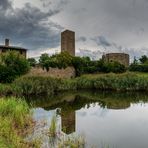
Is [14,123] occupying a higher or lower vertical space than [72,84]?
lower

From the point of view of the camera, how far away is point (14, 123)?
604 inches

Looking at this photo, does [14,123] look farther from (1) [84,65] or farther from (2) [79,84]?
(1) [84,65]

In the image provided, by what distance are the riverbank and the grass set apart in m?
15.4

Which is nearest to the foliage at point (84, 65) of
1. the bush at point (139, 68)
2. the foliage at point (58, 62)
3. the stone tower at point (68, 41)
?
the foliage at point (58, 62)

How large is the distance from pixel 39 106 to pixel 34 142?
49.5 feet

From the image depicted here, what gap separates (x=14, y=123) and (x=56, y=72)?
33.8 m

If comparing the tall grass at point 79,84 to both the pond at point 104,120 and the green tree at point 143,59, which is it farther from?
the green tree at point 143,59

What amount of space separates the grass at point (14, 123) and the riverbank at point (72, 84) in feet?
50.6

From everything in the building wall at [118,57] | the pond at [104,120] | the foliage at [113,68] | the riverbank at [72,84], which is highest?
the building wall at [118,57]

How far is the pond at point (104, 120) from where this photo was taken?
47.1 feet

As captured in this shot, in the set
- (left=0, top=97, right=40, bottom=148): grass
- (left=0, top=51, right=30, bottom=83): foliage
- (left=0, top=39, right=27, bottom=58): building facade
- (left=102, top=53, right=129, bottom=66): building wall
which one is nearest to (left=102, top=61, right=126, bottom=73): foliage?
(left=102, top=53, right=129, bottom=66): building wall

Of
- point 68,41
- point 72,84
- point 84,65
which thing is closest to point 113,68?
point 84,65

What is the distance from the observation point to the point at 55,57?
170 feet

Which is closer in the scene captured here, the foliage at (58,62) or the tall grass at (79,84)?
Answer: the tall grass at (79,84)
